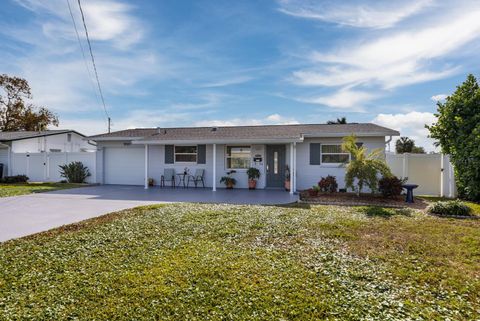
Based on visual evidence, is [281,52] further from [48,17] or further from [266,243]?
[266,243]

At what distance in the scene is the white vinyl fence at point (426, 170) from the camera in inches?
491

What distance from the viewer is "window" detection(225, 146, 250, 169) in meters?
14.7

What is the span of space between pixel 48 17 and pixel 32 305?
9.50 meters

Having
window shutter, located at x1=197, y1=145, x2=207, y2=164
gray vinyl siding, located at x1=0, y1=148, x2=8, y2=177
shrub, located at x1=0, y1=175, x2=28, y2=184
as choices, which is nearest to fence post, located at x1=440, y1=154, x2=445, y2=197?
window shutter, located at x1=197, y1=145, x2=207, y2=164

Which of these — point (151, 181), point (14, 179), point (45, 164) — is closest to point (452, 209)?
point (151, 181)

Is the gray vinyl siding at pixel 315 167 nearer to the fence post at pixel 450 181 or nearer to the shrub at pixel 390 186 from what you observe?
the fence post at pixel 450 181

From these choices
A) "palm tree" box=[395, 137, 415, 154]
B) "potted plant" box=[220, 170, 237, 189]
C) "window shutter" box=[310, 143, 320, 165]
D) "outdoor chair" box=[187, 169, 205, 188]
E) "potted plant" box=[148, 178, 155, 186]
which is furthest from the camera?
"palm tree" box=[395, 137, 415, 154]

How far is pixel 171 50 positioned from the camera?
12.4m

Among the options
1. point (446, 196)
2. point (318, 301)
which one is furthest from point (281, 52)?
point (318, 301)

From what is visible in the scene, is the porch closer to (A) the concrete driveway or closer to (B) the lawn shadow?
(A) the concrete driveway

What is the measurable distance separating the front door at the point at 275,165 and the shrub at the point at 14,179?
15.4 metres

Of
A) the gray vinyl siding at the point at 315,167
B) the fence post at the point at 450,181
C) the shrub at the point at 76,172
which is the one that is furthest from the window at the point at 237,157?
the shrub at the point at 76,172

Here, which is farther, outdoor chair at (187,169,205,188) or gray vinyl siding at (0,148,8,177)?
gray vinyl siding at (0,148,8,177)

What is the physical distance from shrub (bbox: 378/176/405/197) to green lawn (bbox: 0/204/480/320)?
3.83 meters
